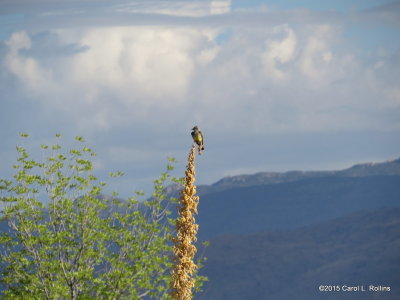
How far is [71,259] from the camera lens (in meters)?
52.7

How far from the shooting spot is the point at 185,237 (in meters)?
43.4

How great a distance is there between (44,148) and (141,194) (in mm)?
7047

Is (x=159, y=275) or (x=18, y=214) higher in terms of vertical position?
(x=18, y=214)

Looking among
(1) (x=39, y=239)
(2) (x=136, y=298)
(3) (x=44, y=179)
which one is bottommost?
(2) (x=136, y=298)

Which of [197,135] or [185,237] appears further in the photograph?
[185,237]

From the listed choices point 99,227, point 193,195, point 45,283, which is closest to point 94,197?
point 99,227

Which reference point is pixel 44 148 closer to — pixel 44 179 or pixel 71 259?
pixel 44 179

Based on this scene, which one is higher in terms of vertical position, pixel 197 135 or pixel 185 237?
pixel 197 135

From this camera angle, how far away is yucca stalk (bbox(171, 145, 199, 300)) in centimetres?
4316

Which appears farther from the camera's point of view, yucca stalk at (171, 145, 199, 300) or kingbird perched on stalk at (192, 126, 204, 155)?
yucca stalk at (171, 145, 199, 300)

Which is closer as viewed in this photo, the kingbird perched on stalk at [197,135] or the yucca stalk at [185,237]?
the kingbird perched on stalk at [197,135]

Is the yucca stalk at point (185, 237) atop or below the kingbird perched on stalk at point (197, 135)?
below

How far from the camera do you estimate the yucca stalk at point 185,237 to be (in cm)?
4316

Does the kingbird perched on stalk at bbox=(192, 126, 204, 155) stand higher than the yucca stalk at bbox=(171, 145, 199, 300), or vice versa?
the kingbird perched on stalk at bbox=(192, 126, 204, 155)
